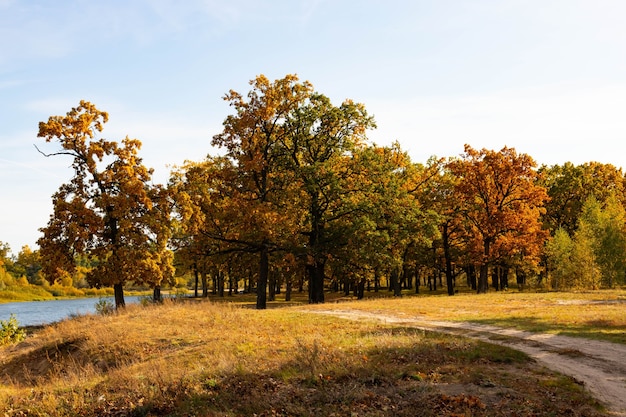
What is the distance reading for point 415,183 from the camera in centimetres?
4741

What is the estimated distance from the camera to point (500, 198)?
45.8 m

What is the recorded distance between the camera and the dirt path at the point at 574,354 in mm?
9786

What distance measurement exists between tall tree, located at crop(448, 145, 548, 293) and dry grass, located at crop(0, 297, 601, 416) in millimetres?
31225

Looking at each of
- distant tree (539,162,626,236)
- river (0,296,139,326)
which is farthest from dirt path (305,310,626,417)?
distant tree (539,162,626,236)

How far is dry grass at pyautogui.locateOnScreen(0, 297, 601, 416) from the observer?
9250 mm

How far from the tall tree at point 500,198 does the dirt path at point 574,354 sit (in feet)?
91.0

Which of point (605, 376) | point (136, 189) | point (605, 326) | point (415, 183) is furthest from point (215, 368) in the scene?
point (415, 183)

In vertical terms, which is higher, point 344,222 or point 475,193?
point 475,193

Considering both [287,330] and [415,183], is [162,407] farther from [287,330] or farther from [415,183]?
[415,183]

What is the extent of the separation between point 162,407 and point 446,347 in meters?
8.26

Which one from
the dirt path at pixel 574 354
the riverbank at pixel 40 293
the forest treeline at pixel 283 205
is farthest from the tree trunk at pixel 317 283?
Result: the riverbank at pixel 40 293

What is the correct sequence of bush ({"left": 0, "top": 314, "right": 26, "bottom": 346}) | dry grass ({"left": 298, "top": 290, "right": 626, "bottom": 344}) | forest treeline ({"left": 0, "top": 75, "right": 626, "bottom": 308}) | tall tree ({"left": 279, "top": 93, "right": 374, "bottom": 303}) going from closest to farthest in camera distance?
dry grass ({"left": 298, "top": 290, "right": 626, "bottom": 344}) < bush ({"left": 0, "top": 314, "right": 26, "bottom": 346}) < forest treeline ({"left": 0, "top": 75, "right": 626, "bottom": 308}) < tall tree ({"left": 279, "top": 93, "right": 374, "bottom": 303})

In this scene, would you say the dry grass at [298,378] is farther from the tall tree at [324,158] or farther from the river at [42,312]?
the tall tree at [324,158]

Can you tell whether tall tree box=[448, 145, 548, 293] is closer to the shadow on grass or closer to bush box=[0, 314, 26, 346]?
the shadow on grass
